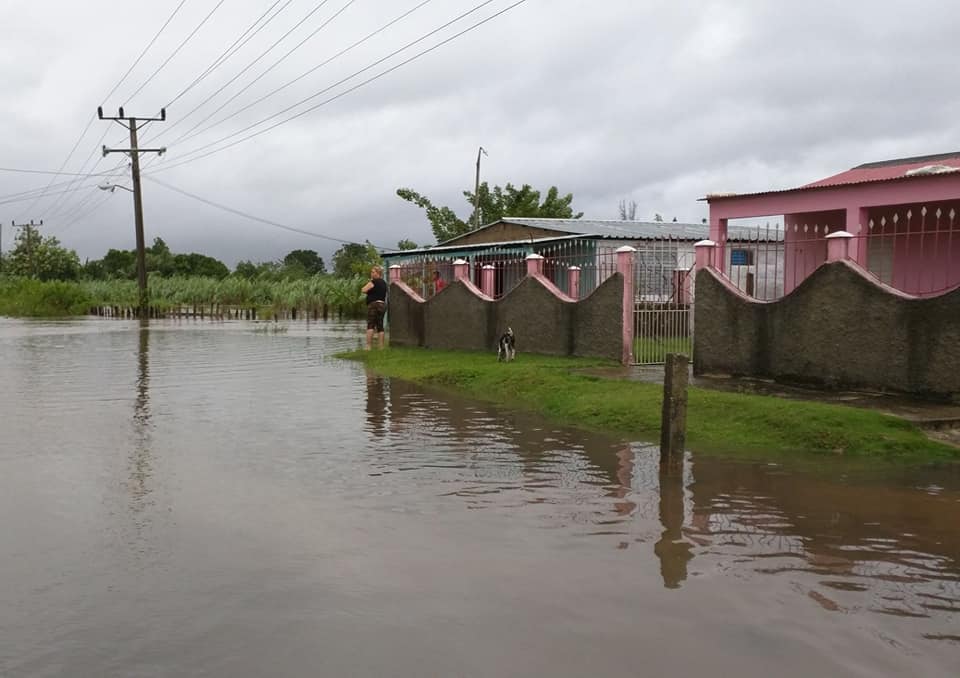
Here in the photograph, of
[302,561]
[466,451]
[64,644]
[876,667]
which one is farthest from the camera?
[466,451]

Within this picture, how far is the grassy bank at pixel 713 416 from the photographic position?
32.0 ft

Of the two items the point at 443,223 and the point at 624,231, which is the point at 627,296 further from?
the point at 443,223

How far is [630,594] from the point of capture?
571 centimetres

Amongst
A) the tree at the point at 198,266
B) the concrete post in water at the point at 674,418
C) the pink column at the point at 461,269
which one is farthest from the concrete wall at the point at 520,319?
the tree at the point at 198,266

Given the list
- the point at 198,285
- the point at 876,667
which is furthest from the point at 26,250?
the point at 876,667

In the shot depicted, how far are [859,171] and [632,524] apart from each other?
57.7 feet

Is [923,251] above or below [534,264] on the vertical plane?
above

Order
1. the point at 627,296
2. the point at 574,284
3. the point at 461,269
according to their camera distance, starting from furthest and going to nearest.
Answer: the point at 461,269
the point at 574,284
the point at 627,296

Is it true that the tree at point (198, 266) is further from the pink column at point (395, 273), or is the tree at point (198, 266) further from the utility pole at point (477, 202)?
the pink column at point (395, 273)

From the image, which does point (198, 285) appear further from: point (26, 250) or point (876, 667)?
point (876, 667)

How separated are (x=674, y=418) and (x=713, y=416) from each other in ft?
7.26

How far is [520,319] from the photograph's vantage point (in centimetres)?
1942

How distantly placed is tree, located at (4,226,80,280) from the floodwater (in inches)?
3124

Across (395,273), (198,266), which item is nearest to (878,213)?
(395,273)
